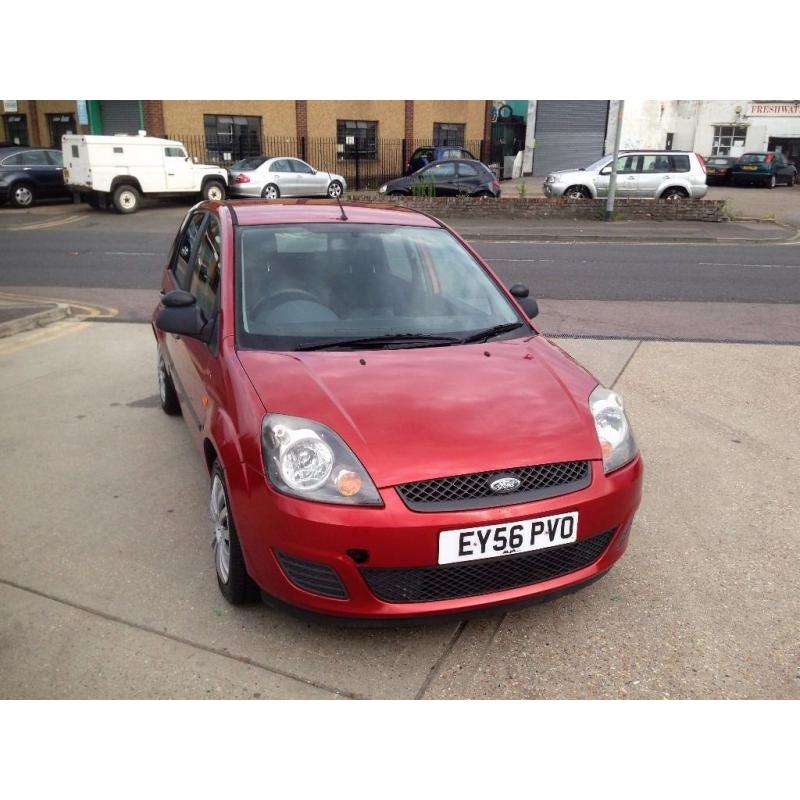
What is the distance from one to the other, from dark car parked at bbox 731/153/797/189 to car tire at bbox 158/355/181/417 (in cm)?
3511

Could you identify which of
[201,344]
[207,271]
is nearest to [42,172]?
[207,271]

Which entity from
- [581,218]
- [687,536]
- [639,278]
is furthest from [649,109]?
[687,536]

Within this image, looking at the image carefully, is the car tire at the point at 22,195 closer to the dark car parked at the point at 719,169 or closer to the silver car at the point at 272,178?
the silver car at the point at 272,178

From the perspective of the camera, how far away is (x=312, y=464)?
2670mm

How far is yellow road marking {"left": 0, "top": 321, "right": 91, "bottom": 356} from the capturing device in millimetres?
7160

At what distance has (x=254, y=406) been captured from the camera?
288 cm

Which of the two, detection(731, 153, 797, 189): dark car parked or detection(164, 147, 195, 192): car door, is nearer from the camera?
detection(164, 147, 195, 192): car door

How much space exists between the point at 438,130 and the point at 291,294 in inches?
1249

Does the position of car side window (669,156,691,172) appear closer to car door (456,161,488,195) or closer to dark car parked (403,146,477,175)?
car door (456,161,488,195)

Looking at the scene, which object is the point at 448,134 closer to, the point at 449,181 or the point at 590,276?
the point at 449,181

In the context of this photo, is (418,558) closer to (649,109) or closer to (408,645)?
(408,645)

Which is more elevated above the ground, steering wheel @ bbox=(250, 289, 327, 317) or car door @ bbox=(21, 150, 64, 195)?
steering wheel @ bbox=(250, 289, 327, 317)

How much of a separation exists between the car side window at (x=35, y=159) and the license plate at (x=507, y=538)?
22.6 metres

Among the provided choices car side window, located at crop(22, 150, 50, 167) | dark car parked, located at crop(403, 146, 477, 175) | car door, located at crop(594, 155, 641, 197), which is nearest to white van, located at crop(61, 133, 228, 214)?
car side window, located at crop(22, 150, 50, 167)
